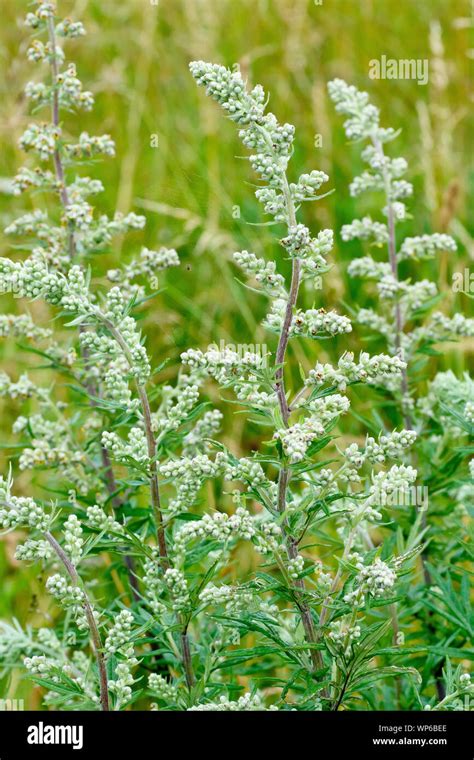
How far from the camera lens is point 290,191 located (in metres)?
2.44

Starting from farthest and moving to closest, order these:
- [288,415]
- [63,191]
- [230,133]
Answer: [230,133] → [63,191] → [288,415]

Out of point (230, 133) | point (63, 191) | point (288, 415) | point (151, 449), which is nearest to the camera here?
point (288, 415)

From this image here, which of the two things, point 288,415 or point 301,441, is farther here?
point 288,415

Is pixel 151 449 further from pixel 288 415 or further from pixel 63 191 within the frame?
pixel 63 191

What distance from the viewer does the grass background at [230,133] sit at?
18.5 ft

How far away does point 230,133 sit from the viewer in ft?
22.6

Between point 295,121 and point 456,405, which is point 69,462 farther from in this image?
point 295,121

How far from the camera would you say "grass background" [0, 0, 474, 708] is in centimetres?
564
